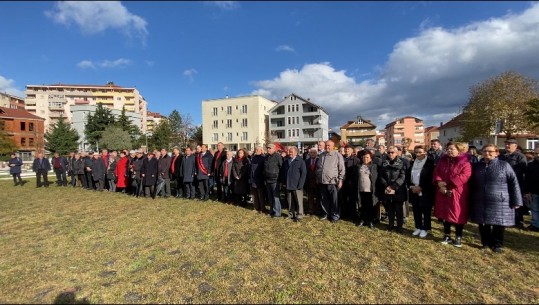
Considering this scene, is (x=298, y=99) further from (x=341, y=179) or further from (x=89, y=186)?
(x=341, y=179)

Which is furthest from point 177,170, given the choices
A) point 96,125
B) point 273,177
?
point 96,125

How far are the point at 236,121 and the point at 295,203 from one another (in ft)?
196

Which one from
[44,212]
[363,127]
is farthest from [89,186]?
[363,127]

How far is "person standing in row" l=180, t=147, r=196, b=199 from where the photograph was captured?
35.5ft

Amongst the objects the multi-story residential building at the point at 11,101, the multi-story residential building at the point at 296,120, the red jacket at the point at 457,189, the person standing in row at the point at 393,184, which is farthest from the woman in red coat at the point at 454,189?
the multi-story residential building at the point at 11,101

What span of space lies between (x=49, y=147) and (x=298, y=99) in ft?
151

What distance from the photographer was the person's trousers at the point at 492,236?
5.17 metres

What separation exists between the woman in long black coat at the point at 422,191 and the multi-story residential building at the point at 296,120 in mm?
55346

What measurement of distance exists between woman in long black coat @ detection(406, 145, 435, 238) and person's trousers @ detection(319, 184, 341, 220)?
5.68 feet

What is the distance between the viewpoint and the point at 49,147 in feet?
156

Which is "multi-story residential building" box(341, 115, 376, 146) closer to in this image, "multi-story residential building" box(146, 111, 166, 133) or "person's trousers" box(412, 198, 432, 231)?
"multi-story residential building" box(146, 111, 166, 133)

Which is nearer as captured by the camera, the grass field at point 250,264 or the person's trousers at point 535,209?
the grass field at point 250,264

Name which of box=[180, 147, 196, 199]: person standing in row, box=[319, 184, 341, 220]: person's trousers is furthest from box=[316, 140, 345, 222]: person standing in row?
box=[180, 147, 196, 199]: person standing in row

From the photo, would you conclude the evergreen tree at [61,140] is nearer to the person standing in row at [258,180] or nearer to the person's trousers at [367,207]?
the person standing in row at [258,180]
